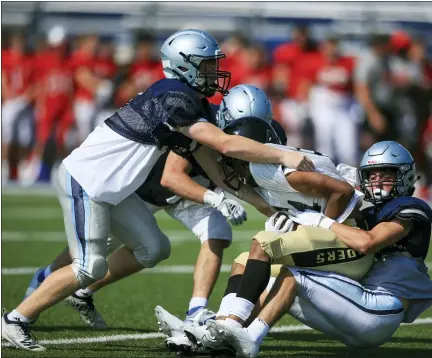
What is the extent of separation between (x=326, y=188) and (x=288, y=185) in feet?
0.61

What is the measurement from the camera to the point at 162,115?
17.5 ft

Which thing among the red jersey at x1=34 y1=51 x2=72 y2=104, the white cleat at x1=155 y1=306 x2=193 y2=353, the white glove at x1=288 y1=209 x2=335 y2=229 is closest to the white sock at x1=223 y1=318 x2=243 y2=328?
the white cleat at x1=155 y1=306 x2=193 y2=353

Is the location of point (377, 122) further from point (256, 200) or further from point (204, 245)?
point (256, 200)

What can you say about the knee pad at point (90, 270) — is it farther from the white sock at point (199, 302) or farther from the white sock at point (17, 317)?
the white sock at point (199, 302)

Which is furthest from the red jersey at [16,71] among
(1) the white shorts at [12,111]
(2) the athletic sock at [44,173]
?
(2) the athletic sock at [44,173]

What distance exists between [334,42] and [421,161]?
2.09 metres

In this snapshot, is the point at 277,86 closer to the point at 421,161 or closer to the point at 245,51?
the point at 245,51

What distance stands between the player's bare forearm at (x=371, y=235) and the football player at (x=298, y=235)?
0.05 m

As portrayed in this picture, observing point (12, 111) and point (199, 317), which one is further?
point (12, 111)

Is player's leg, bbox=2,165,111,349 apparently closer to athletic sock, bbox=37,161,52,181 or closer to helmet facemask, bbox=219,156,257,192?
helmet facemask, bbox=219,156,257,192

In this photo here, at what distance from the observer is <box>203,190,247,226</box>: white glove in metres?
5.20

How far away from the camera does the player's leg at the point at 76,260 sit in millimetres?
5359

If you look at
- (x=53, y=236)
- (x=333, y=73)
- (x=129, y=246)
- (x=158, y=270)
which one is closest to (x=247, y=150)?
(x=129, y=246)

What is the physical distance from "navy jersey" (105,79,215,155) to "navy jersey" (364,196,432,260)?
1031 millimetres
